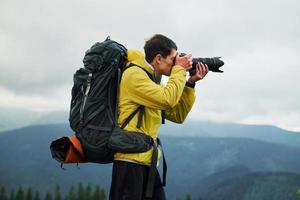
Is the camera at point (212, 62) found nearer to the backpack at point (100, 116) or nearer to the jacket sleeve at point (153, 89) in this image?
the jacket sleeve at point (153, 89)

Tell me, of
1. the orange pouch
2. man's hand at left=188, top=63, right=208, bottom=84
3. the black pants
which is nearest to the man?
the black pants

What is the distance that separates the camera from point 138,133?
3.86 meters

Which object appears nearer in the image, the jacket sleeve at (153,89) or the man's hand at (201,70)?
the jacket sleeve at (153,89)

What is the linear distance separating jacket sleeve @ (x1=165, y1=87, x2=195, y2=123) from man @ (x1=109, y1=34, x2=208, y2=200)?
0.39m

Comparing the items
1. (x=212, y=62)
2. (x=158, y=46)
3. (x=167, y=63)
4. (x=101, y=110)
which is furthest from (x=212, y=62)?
(x=101, y=110)

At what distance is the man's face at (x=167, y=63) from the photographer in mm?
4012

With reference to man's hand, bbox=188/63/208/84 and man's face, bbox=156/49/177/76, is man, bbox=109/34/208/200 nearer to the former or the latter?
man's face, bbox=156/49/177/76

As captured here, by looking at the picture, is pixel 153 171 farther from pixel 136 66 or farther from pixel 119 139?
pixel 136 66

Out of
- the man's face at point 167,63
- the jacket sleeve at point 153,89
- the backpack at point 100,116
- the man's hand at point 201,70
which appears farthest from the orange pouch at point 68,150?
the man's hand at point 201,70

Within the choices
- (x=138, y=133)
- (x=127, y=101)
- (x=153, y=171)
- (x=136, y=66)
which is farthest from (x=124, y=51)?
(x=153, y=171)

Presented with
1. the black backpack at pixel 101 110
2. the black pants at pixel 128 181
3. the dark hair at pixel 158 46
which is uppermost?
the dark hair at pixel 158 46

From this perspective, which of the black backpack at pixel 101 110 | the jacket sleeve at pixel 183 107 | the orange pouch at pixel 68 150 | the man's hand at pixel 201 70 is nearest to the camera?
the black backpack at pixel 101 110

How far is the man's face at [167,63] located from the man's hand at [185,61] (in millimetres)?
44

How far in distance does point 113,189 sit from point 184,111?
107 centimetres
